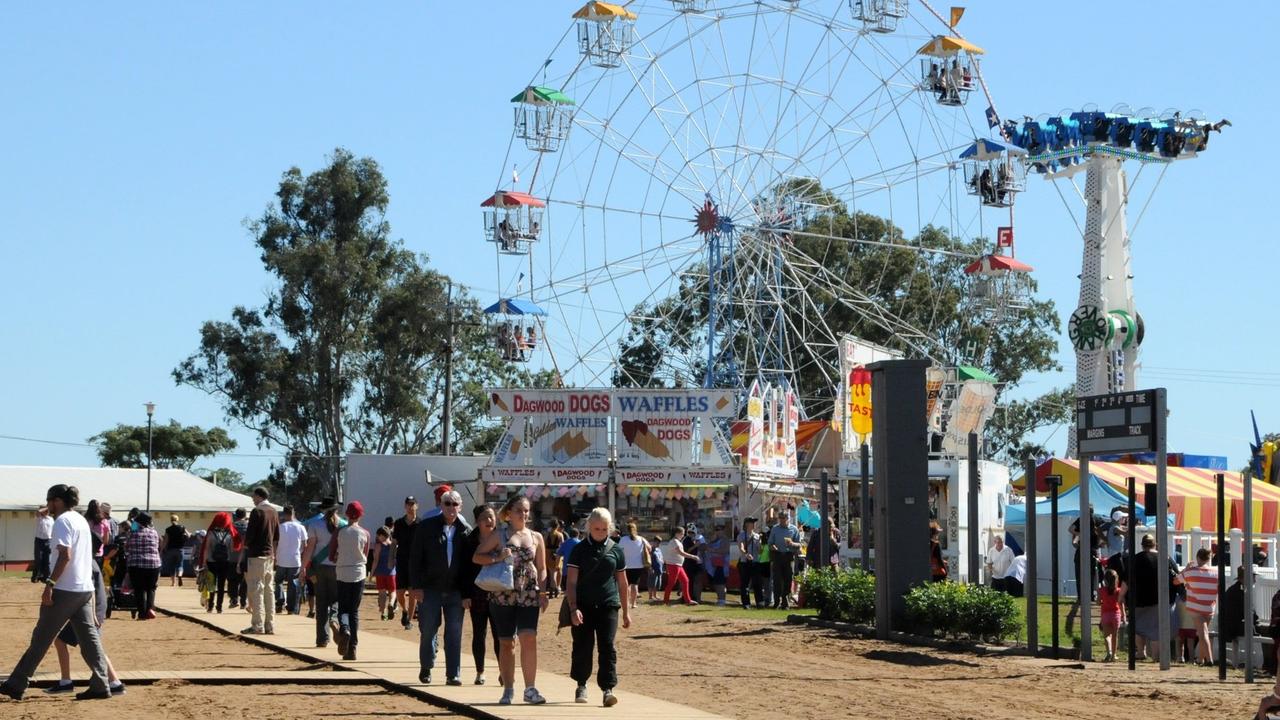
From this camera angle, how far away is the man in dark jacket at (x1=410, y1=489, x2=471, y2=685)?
13.9 m

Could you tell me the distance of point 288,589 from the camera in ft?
78.5

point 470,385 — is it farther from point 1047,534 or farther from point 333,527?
point 333,527

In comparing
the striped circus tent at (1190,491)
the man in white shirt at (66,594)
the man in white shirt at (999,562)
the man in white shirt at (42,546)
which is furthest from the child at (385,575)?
the striped circus tent at (1190,491)

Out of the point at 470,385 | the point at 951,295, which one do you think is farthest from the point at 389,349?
the point at 951,295

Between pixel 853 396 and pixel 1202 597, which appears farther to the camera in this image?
pixel 853 396

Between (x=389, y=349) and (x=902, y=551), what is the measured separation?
3827cm

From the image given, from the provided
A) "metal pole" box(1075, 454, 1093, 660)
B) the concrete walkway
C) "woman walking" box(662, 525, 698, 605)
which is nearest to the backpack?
the concrete walkway

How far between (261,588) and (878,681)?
7941mm

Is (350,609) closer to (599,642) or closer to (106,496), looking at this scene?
(599,642)

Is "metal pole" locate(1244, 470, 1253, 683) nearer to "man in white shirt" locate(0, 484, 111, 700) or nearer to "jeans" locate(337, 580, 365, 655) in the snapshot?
"jeans" locate(337, 580, 365, 655)

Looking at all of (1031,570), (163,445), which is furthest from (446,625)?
(163,445)

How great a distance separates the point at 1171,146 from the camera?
44344 mm

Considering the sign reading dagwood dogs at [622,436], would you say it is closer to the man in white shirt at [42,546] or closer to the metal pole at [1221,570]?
the man in white shirt at [42,546]

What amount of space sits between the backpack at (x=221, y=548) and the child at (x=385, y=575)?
2.51m
